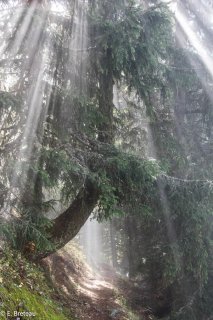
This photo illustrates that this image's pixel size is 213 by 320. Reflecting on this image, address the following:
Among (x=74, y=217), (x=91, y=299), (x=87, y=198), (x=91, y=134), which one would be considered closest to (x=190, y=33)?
(x=91, y=134)

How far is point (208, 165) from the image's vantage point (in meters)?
12.0

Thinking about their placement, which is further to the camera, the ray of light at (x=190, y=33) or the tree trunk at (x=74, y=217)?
the ray of light at (x=190, y=33)

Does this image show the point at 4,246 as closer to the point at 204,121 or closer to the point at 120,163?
the point at 120,163

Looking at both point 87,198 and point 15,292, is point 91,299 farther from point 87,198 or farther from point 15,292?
point 15,292

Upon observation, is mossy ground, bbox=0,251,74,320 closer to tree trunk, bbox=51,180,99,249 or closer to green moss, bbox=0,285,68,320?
green moss, bbox=0,285,68,320

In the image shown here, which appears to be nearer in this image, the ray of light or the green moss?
the green moss

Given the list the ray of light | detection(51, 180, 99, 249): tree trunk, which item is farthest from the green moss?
the ray of light

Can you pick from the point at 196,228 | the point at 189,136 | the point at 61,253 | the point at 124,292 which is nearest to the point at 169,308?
the point at 124,292

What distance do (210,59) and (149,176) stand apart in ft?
20.0

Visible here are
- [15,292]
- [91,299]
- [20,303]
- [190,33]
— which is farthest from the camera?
[190,33]

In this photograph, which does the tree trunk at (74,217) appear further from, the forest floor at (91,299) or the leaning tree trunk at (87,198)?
the forest floor at (91,299)

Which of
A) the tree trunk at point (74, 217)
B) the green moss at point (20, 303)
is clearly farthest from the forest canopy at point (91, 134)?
the green moss at point (20, 303)

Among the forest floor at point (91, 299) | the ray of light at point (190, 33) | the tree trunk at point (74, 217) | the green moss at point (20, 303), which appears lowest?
the green moss at point (20, 303)

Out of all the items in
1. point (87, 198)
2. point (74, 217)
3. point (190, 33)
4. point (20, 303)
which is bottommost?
point (20, 303)
